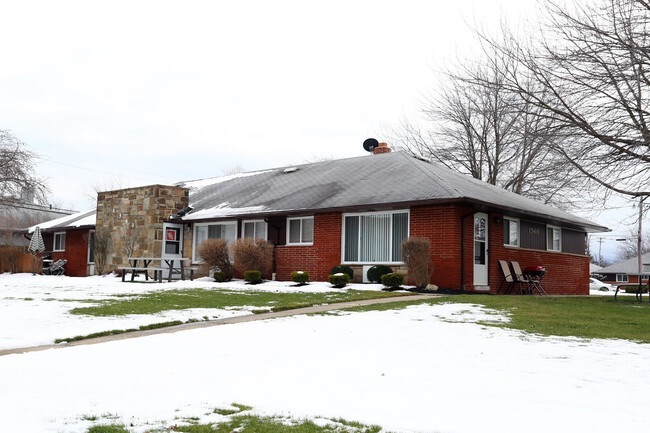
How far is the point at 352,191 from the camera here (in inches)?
804

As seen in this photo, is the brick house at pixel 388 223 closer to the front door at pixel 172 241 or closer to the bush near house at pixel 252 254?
the front door at pixel 172 241

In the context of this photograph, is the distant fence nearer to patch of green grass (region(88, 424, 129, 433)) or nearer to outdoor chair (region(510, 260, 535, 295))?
outdoor chair (region(510, 260, 535, 295))

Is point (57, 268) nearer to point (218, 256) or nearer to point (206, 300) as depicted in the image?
point (218, 256)

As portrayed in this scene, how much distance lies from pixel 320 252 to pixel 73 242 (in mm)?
15438

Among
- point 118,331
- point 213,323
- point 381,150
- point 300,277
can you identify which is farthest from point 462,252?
point 118,331

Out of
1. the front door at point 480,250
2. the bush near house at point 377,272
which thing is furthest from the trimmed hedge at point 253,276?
the front door at point 480,250

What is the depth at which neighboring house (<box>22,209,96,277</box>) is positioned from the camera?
92.9 feet

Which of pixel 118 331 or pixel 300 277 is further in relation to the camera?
pixel 300 277

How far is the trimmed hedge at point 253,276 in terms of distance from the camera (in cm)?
1973

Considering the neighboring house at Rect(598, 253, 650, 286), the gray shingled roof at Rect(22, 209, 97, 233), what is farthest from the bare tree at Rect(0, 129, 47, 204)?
the neighboring house at Rect(598, 253, 650, 286)

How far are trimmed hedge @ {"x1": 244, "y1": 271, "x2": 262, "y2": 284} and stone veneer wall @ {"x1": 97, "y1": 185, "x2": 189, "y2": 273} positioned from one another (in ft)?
17.4

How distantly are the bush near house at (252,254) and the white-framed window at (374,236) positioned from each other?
9.00 ft

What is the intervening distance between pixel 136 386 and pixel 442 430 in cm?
293

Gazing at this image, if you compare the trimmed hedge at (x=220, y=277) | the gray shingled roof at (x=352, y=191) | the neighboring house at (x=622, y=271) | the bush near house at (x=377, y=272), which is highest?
the gray shingled roof at (x=352, y=191)
